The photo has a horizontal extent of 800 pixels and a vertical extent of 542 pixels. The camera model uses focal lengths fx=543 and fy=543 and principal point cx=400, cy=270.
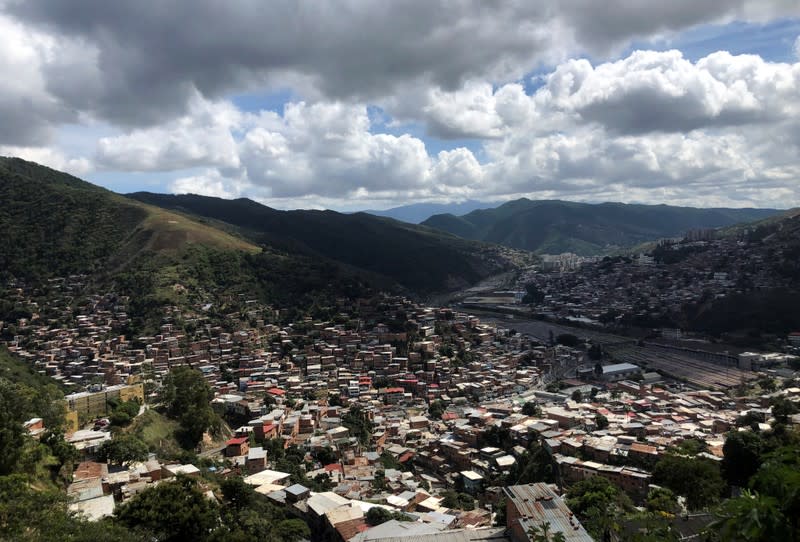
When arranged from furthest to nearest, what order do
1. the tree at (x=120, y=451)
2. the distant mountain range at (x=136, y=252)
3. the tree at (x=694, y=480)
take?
the distant mountain range at (x=136, y=252)
the tree at (x=120, y=451)
the tree at (x=694, y=480)

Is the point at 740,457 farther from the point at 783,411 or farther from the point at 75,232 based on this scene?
the point at 75,232

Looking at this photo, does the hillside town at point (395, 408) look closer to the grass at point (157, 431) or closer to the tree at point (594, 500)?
the tree at point (594, 500)

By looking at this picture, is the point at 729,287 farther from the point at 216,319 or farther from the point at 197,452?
the point at 197,452

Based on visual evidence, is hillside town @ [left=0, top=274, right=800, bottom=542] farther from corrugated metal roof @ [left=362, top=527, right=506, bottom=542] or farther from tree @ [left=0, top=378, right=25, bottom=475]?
tree @ [left=0, top=378, right=25, bottom=475]

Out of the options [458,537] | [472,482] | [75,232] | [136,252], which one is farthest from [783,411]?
[75,232]

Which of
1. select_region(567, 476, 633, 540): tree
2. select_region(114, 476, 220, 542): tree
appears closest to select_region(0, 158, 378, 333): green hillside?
select_region(114, 476, 220, 542): tree

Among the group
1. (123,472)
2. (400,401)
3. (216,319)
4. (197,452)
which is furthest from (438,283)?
(123,472)

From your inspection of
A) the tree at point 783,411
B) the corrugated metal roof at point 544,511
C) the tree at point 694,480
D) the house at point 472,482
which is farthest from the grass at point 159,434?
the tree at point 783,411
